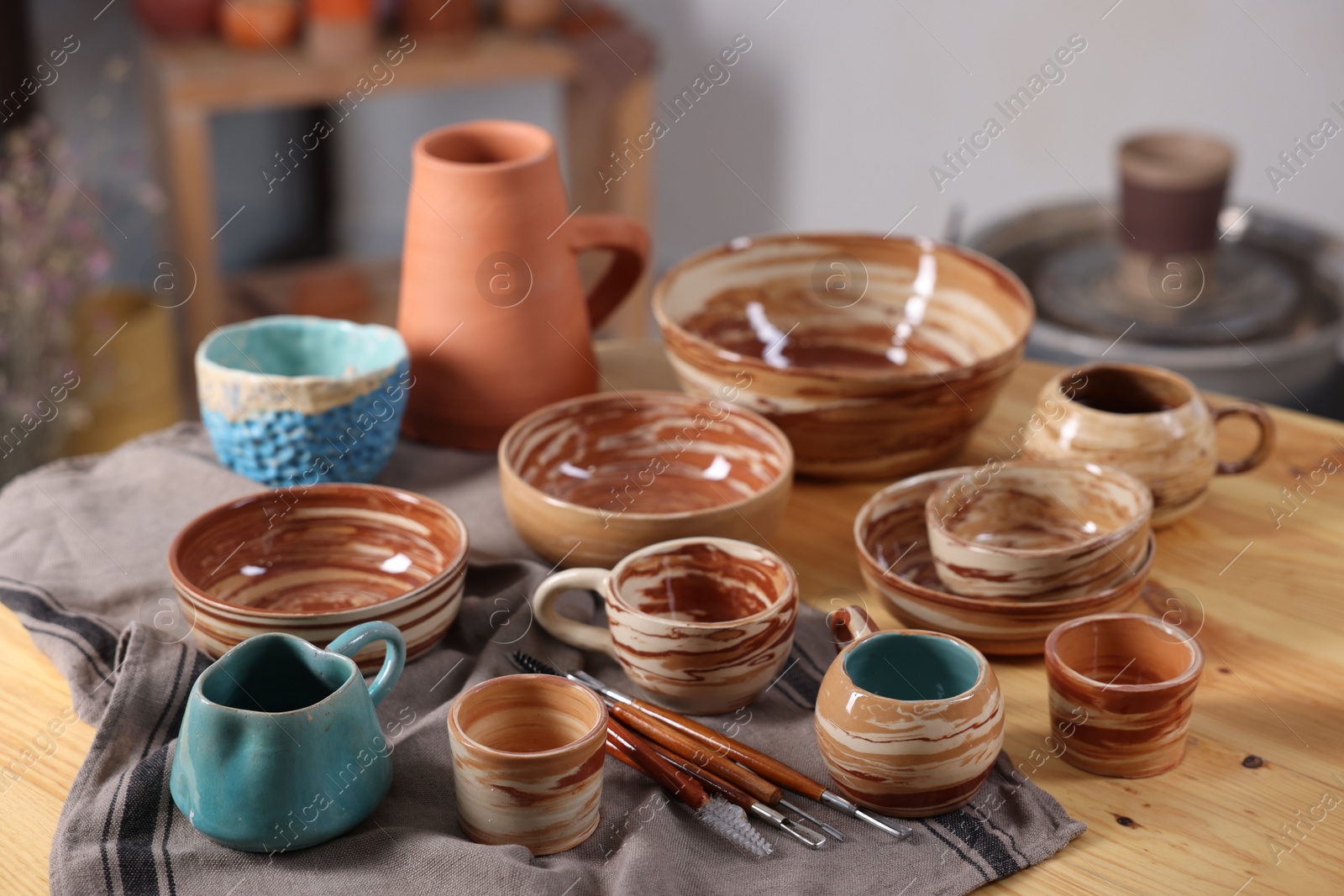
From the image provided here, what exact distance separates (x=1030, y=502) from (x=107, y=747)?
2.15 feet

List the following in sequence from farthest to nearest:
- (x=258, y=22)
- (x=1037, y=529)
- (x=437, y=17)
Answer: (x=437, y=17)
(x=258, y=22)
(x=1037, y=529)

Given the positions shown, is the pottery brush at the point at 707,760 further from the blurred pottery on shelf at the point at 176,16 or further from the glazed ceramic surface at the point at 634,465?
the blurred pottery on shelf at the point at 176,16

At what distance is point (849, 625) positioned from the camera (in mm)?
816

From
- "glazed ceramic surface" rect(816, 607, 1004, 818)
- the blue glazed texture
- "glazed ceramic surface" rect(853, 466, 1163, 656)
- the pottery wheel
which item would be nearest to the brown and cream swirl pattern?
"glazed ceramic surface" rect(816, 607, 1004, 818)

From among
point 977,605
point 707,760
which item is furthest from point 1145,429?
point 707,760

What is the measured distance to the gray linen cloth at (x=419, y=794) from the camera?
0.68 meters

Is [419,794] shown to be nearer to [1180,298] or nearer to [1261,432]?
[1261,432]

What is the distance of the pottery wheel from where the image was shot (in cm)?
173

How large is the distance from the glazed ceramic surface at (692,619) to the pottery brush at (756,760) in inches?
0.6

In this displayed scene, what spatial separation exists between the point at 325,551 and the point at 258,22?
4.68 ft

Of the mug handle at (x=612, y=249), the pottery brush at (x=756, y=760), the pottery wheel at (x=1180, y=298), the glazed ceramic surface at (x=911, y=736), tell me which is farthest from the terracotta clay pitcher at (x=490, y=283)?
the pottery wheel at (x=1180, y=298)

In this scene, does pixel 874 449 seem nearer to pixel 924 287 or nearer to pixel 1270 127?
pixel 924 287

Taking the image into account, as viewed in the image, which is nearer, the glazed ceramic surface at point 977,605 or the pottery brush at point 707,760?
the pottery brush at point 707,760

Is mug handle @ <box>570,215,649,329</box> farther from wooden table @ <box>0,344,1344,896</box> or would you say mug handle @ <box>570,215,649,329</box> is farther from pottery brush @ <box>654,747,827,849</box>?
pottery brush @ <box>654,747,827,849</box>
